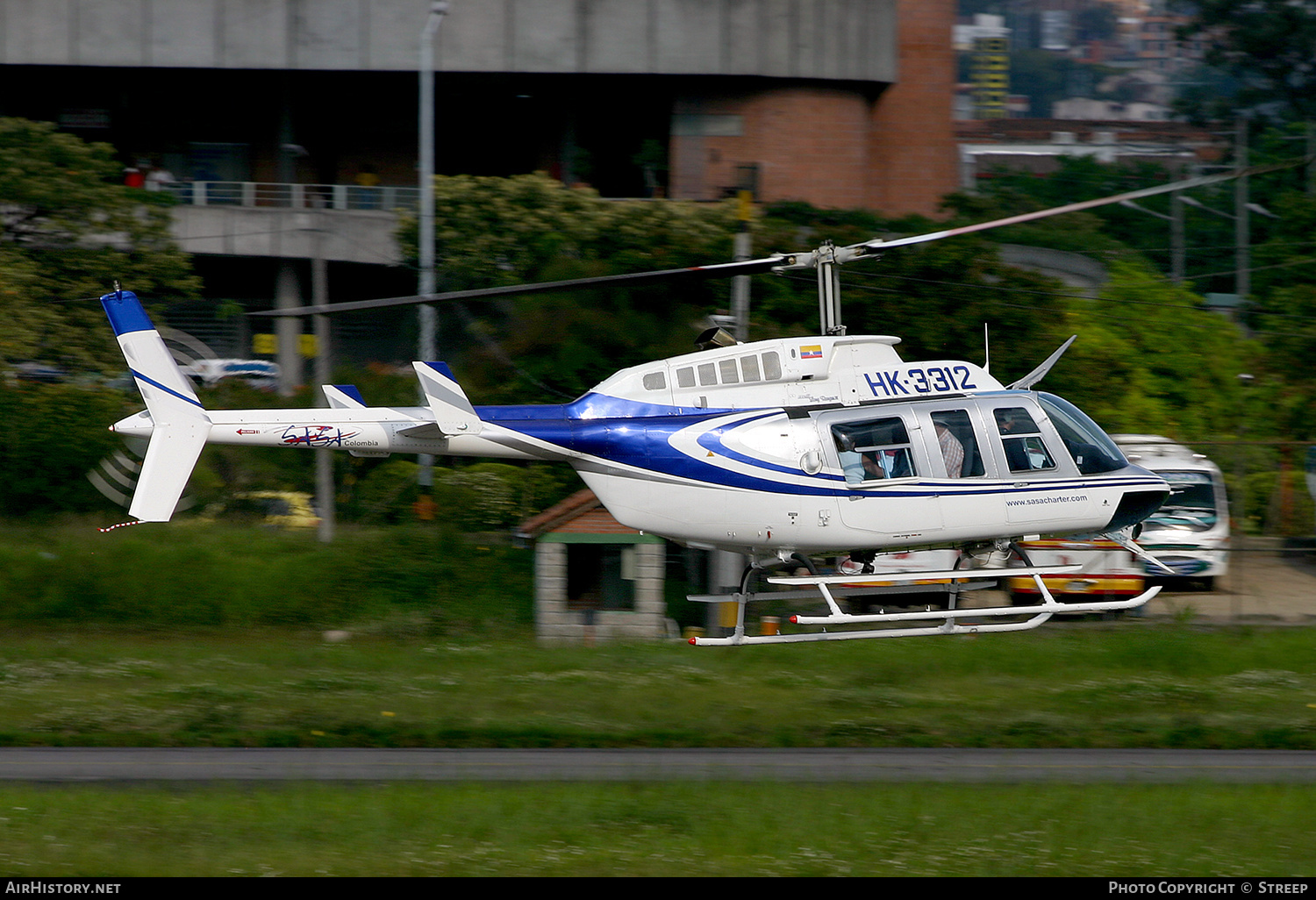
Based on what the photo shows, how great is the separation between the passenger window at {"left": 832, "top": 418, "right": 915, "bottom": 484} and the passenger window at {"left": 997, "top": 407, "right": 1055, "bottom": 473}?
49.2 inches

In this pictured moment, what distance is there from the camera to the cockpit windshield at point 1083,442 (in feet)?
54.5

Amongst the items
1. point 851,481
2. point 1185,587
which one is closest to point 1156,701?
point 851,481

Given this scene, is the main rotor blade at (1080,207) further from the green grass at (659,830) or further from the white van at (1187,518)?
the white van at (1187,518)

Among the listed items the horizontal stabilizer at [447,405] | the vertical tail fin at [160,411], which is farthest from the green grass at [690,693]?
the horizontal stabilizer at [447,405]

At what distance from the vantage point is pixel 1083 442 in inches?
658

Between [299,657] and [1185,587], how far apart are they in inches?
557

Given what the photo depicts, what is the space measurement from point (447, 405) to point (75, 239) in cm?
1727

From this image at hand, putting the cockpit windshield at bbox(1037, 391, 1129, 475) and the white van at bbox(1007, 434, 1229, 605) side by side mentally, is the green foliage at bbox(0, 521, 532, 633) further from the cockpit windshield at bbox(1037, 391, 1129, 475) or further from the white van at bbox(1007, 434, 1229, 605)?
the cockpit windshield at bbox(1037, 391, 1129, 475)

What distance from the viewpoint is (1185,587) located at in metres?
22.0

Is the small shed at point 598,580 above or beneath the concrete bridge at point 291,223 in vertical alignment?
beneath

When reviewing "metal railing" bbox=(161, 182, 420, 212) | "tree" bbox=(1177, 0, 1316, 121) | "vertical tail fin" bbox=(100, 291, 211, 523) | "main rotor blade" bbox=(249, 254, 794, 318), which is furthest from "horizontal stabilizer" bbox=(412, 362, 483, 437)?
"tree" bbox=(1177, 0, 1316, 121)

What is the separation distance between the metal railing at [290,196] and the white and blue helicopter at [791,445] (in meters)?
21.2

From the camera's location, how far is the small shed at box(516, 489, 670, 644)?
66.3 ft

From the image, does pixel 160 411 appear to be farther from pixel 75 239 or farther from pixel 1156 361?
pixel 1156 361
